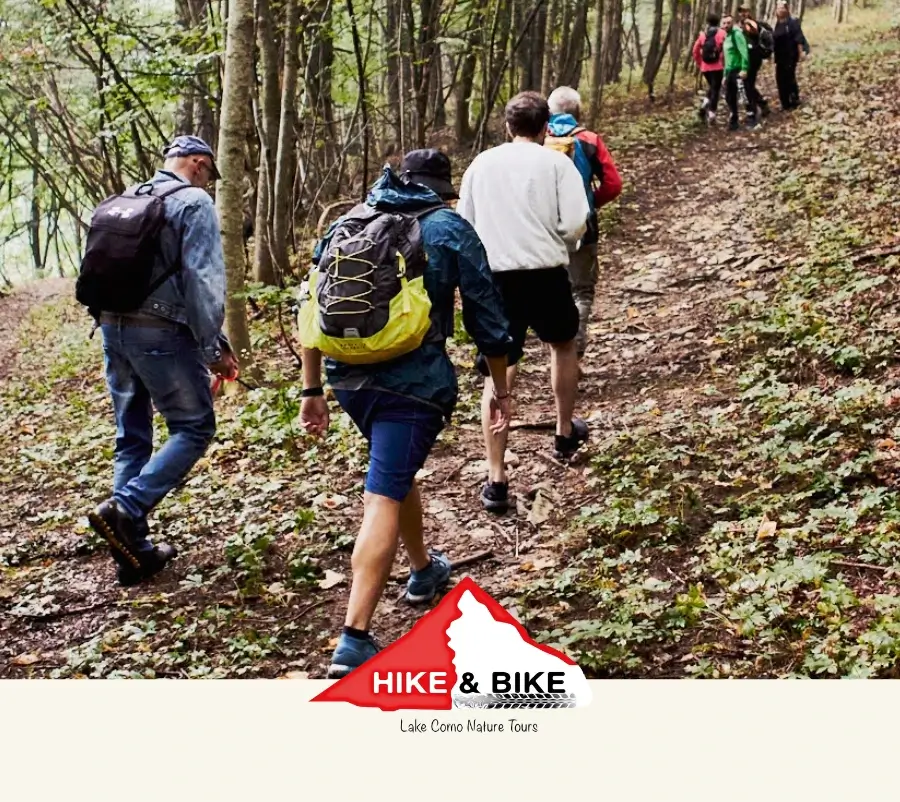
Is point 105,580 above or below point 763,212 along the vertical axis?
below

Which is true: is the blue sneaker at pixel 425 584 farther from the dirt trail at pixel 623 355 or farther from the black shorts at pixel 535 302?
the black shorts at pixel 535 302

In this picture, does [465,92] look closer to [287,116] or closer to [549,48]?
[549,48]

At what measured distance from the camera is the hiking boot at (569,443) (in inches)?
230

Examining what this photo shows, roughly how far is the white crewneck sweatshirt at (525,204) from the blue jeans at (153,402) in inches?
67.0

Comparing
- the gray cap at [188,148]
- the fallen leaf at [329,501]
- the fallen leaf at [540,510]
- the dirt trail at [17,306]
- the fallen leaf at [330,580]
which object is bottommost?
the dirt trail at [17,306]

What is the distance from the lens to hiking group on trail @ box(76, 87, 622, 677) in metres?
3.44

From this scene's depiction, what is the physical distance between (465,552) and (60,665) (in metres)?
2.00

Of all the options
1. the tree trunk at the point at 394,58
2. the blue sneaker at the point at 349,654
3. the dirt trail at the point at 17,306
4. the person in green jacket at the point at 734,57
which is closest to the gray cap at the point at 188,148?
the blue sneaker at the point at 349,654

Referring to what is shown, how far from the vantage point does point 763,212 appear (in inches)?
429

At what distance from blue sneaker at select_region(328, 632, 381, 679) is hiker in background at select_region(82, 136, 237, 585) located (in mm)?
1821

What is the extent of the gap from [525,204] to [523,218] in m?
0.08

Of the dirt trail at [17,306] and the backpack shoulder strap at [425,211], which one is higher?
the backpack shoulder strap at [425,211]

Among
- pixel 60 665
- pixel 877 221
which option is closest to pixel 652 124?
pixel 877 221

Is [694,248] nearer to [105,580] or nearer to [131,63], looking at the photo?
[131,63]
